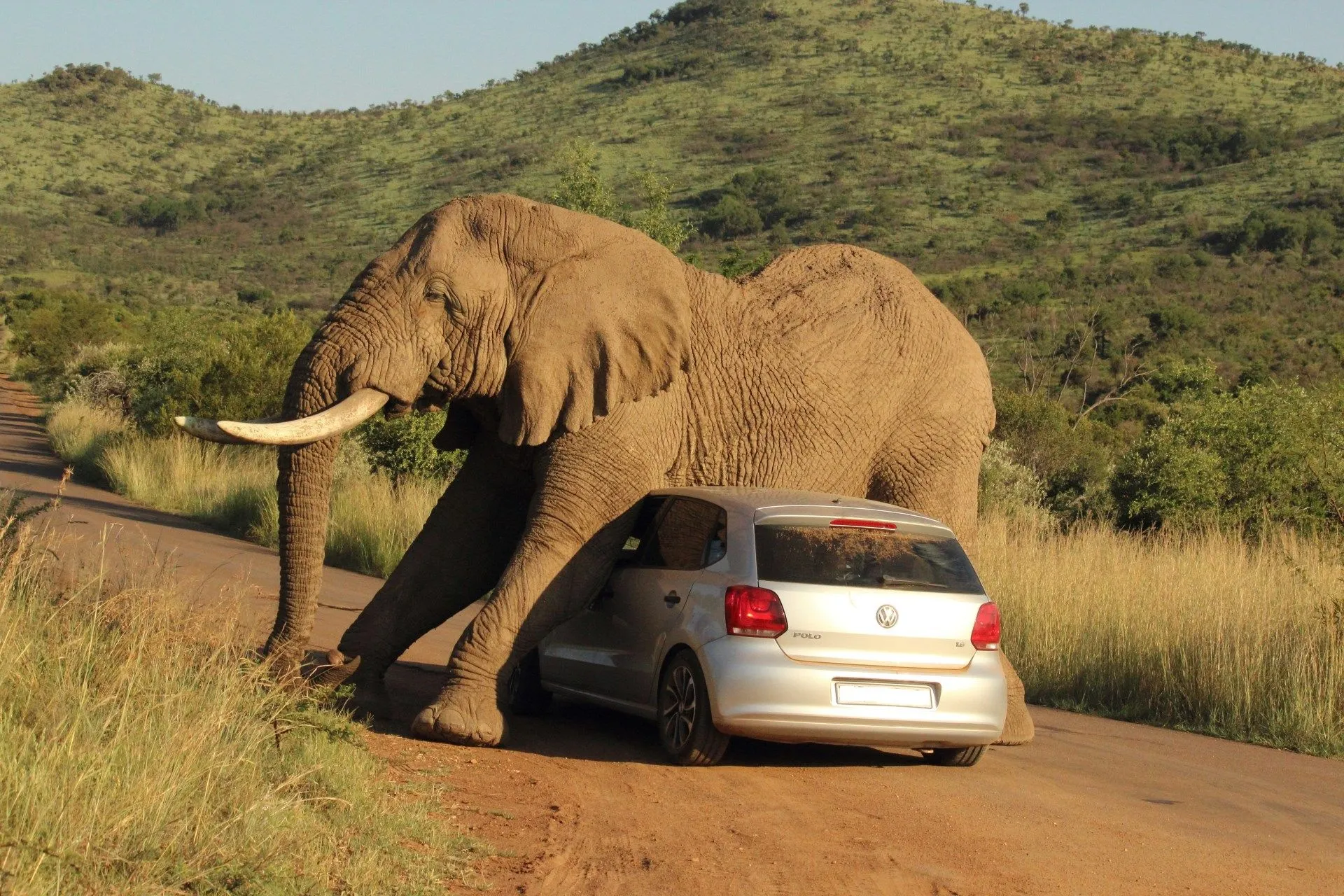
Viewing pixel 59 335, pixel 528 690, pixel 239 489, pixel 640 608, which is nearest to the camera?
pixel 640 608

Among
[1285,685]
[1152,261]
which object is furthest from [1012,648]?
[1152,261]

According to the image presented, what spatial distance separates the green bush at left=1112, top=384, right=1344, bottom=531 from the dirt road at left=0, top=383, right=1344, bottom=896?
9.05m

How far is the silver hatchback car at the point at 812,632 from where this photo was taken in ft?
25.3

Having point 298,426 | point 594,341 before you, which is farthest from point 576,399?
point 298,426

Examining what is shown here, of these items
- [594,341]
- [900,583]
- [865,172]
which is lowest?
[900,583]

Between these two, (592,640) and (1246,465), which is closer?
(592,640)

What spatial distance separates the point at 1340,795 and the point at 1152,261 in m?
50.3

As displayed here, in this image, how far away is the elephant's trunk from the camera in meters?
8.88

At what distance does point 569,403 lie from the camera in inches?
357

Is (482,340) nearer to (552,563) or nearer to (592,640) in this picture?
(552,563)

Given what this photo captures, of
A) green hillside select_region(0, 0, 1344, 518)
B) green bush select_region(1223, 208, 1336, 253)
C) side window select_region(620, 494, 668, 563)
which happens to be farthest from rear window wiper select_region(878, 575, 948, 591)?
green bush select_region(1223, 208, 1336, 253)

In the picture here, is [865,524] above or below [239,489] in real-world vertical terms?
above

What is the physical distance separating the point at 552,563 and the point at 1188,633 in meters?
5.19

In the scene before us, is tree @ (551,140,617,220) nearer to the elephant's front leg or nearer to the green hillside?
the green hillside
